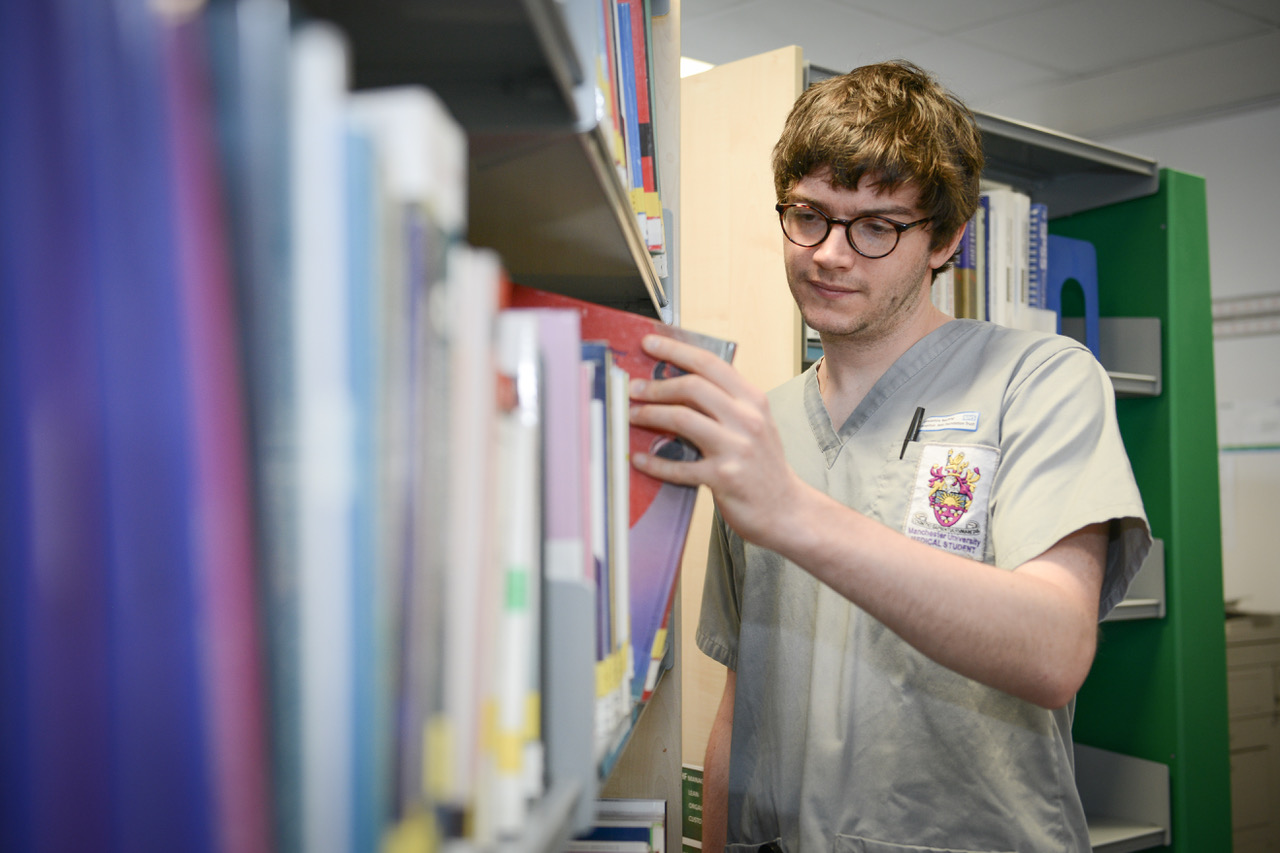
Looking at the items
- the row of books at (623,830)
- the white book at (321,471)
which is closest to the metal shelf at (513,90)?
the white book at (321,471)

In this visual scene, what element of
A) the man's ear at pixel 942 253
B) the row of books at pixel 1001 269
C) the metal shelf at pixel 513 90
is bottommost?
the metal shelf at pixel 513 90

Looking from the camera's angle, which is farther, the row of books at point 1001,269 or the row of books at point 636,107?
the row of books at point 1001,269

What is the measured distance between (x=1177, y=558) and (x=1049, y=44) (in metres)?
2.24

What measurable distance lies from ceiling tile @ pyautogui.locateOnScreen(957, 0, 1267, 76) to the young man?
224 cm

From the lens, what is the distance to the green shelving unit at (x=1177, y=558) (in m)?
2.02

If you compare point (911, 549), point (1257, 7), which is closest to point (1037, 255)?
point (911, 549)

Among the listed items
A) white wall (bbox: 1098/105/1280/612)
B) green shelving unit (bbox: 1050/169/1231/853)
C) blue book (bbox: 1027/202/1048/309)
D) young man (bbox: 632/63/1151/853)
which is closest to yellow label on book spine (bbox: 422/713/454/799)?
young man (bbox: 632/63/1151/853)

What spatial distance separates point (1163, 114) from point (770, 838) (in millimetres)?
4095

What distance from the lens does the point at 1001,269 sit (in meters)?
1.96

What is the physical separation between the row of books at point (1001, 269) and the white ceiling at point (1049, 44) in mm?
1449

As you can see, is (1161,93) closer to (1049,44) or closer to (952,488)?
(1049,44)

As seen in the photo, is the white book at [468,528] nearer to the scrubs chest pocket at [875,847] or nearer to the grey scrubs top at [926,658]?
A: the grey scrubs top at [926,658]

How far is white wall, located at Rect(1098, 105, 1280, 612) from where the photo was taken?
3729 mm

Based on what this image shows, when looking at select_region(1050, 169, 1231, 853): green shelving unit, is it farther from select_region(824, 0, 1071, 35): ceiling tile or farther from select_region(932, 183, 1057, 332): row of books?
select_region(824, 0, 1071, 35): ceiling tile
